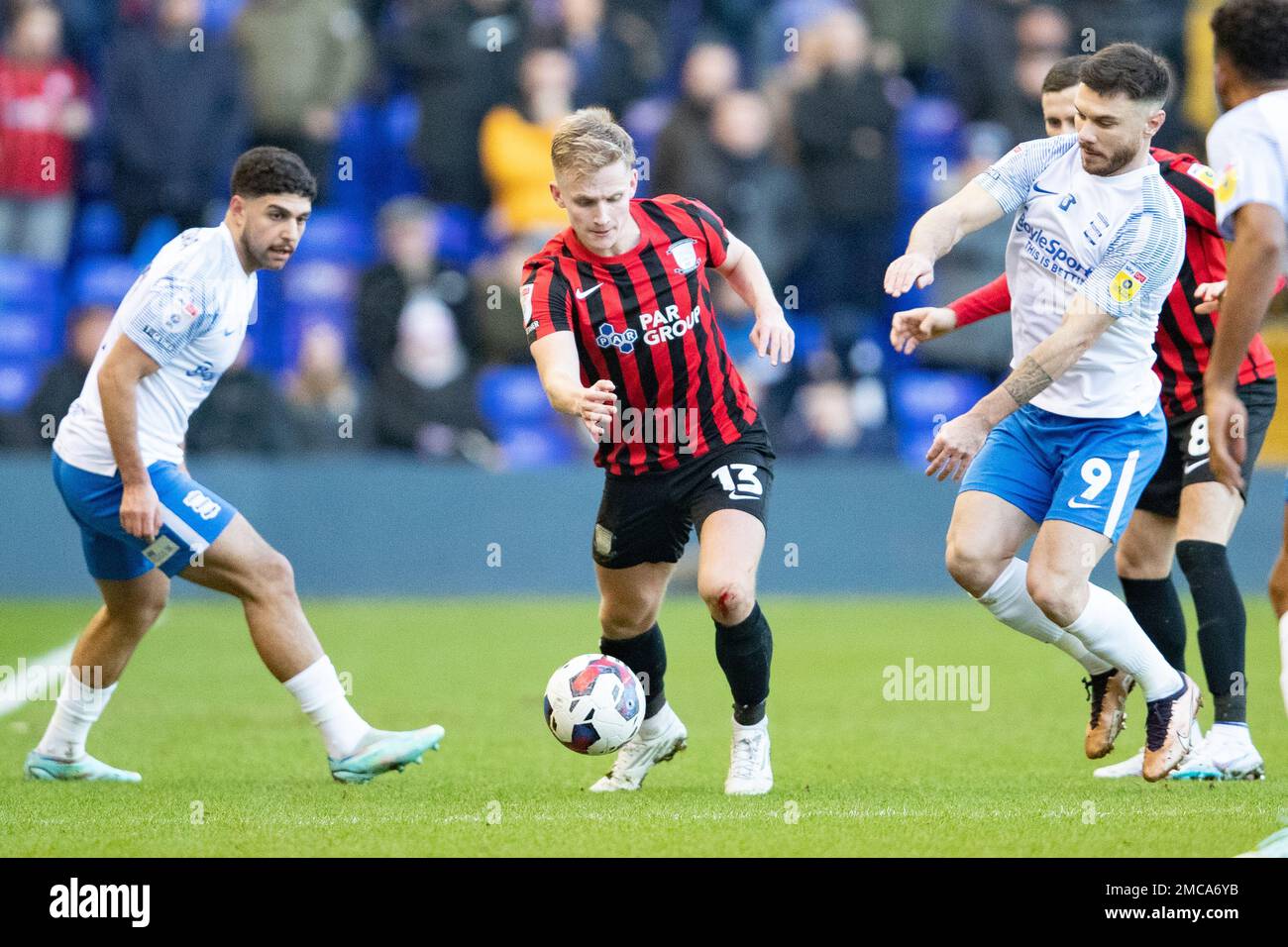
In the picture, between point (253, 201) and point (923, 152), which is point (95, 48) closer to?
point (923, 152)

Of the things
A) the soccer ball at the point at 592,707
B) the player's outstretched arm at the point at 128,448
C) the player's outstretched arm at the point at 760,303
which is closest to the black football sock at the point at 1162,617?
the player's outstretched arm at the point at 760,303

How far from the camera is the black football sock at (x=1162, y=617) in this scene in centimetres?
721

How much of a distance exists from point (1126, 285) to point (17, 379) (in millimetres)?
11047

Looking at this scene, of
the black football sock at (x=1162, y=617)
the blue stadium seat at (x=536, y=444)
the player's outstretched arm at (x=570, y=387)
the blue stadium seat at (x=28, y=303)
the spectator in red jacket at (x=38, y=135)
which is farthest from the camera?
the blue stadium seat at (x=28, y=303)

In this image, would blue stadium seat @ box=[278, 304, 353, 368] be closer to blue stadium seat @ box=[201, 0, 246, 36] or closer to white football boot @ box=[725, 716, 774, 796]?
blue stadium seat @ box=[201, 0, 246, 36]

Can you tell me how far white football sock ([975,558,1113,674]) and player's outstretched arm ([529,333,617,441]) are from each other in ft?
5.21

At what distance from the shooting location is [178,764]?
24.0 feet

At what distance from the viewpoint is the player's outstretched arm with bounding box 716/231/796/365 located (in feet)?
21.1

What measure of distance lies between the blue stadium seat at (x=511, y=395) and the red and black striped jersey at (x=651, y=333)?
7.93 meters

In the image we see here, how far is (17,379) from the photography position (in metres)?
14.8

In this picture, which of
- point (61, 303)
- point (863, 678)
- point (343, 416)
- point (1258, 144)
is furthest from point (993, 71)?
point (1258, 144)

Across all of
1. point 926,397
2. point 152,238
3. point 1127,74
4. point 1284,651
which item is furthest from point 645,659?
point 152,238

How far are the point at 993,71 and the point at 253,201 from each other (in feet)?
32.3

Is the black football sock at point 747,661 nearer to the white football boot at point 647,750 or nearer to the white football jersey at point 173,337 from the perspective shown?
the white football boot at point 647,750
